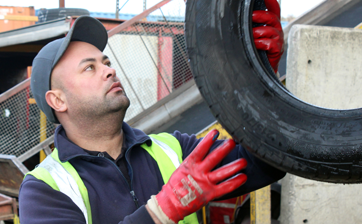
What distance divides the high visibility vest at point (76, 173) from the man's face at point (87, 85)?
0.23m

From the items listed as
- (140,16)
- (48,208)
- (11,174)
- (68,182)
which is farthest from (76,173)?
(140,16)

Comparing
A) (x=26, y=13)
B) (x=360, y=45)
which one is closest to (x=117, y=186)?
(x=360, y=45)

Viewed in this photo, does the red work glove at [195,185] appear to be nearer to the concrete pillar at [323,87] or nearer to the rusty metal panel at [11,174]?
the concrete pillar at [323,87]

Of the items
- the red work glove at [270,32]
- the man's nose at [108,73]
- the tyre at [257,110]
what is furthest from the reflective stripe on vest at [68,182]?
the red work glove at [270,32]

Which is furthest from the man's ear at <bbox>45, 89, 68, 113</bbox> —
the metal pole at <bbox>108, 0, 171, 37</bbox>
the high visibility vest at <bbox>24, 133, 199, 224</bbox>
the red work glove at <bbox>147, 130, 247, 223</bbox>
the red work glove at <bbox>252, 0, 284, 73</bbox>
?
the metal pole at <bbox>108, 0, 171, 37</bbox>

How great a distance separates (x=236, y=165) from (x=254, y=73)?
1.08 feet

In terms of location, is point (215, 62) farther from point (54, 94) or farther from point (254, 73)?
point (54, 94)

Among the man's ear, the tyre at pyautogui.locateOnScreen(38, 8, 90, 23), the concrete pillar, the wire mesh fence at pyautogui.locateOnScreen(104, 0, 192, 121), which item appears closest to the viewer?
the man's ear

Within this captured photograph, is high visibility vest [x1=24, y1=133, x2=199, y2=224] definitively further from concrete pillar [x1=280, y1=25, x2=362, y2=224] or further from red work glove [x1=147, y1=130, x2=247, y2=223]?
concrete pillar [x1=280, y1=25, x2=362, y2=224]

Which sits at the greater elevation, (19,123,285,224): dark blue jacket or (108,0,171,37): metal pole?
(108,0,171,37): metal pole

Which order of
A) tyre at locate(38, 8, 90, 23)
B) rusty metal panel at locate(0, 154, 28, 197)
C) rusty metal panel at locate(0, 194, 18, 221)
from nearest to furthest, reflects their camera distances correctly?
1. rusty metal panel at locate(0, 194, 18, 221)
2. rusty metal panel at locate(0, 154, 28, 197)
3. tyre at locate(38, 8, 90, 23)

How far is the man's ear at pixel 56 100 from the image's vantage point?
4.77ft

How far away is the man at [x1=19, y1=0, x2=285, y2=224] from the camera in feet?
3.48

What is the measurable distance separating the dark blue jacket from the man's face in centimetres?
17
